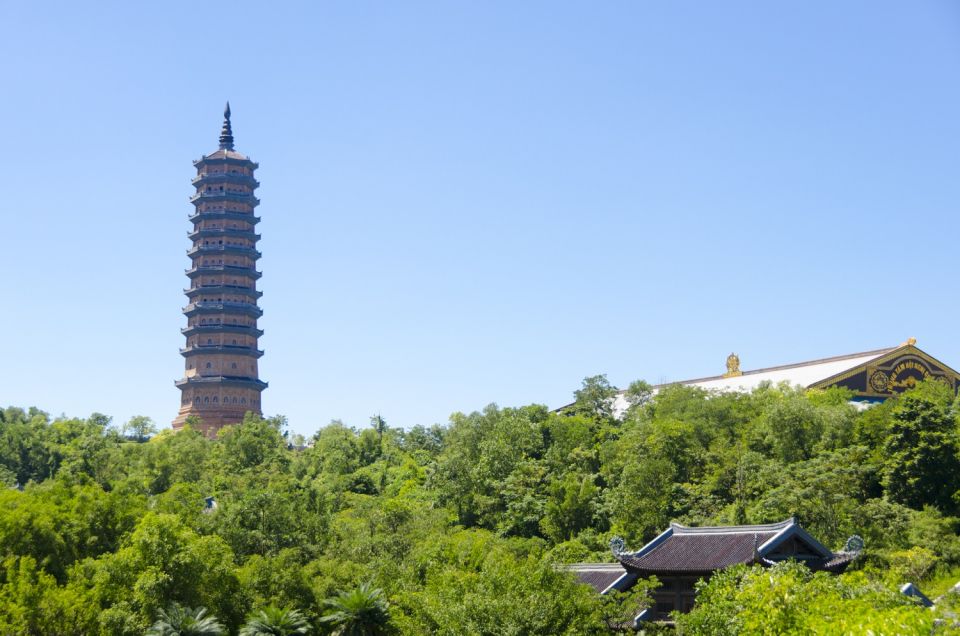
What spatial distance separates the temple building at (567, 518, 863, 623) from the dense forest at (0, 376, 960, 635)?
1853mm

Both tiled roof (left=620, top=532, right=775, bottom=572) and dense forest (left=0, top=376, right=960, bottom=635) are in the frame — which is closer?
dense forest (left=0, top=376, right=960, bottom=635)

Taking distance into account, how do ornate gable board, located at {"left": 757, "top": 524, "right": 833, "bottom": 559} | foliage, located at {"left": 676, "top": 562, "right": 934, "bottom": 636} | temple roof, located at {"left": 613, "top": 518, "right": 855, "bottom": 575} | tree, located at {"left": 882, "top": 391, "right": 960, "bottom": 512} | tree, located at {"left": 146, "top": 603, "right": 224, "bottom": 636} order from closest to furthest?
1. foliage, located at {"left": 676, "top": 562, "right": 934, "bottom": 636}
2. tree, located at {"left": 146, "top": 603, "right": 224, "bottom": 636}
3. ornate gable board, located at {"left": 757, "top": 524, "right": 833, "bottom": 559}
4. temple roof, located at {"left": 613, "top": 518, "right": 855, "bottom": 575}
5. tree, located at {"left": 882, "top": 391, "right": 960, "bottom": 512}

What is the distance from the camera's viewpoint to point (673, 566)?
30.4 metres

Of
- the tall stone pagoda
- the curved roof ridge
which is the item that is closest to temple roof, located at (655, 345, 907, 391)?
the curved roof ridge

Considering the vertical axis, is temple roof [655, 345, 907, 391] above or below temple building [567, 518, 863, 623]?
above

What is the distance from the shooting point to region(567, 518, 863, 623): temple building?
30047 mm

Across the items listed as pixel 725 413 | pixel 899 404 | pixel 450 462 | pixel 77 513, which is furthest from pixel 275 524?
pixel 899 404

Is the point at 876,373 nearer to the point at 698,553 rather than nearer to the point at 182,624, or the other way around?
the point at 698,553

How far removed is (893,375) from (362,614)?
97.4 ft

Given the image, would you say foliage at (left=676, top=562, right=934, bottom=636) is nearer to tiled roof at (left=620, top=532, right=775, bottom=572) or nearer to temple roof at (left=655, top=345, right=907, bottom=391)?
tiled roof at (left=620, top=532, right=775, bottom=572)

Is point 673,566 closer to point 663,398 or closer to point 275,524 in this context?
point 275,524

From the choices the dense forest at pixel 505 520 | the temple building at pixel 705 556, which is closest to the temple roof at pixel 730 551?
the temple building at pixel 705 556

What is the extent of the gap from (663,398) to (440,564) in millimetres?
20449

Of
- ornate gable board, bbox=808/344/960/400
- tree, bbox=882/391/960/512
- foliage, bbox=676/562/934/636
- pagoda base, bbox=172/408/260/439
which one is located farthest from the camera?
pagoda base, bbox=172/408/260/439
